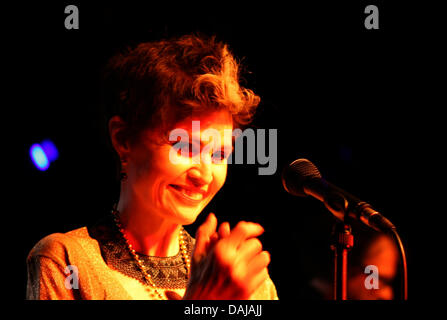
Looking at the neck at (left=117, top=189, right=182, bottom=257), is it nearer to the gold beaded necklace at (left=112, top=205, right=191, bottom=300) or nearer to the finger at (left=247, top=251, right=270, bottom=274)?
the gold beaded necklace at (left=112, top=205, right=191, bottom=300)

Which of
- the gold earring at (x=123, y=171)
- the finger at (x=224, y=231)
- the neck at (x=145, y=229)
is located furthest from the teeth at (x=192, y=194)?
the finger at (x=224, y=231)

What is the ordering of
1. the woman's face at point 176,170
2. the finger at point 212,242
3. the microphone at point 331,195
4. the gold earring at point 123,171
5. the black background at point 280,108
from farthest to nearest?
the black background at point 280,108 < the gold earring at point 123,171 < the woman's face at point 176,170 < the finger at point 212,242 < the microphone at point 331,195

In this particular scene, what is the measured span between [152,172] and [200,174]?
0.55 feet

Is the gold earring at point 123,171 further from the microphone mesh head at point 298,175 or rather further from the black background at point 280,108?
the microphone mesh head at point 298,175

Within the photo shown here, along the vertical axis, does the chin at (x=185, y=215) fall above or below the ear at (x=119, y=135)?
below

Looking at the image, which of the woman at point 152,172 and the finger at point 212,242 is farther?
the woman at point 152,172

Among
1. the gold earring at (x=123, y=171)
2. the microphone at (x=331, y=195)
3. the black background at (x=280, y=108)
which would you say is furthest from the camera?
the black background at (x=280, y=108)

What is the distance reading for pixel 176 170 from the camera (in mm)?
1664

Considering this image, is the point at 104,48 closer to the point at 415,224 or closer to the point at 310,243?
the point at 310,243

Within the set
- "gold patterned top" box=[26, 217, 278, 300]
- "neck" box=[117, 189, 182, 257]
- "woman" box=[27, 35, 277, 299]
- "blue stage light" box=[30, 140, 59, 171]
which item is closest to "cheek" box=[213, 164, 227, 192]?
"woman" box=[27, 35, 277, 299]

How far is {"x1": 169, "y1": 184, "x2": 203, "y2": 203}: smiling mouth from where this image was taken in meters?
1.69

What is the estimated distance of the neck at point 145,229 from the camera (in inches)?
68.4

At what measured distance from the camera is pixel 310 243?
293 centimetres

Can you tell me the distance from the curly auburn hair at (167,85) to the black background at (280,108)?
0.15 metres
